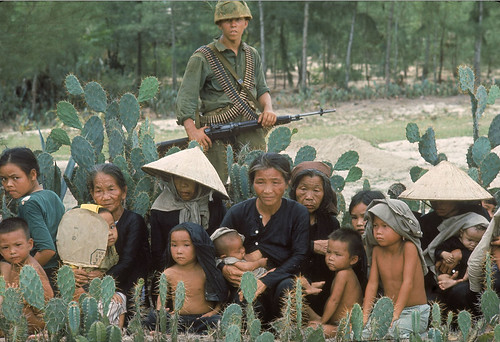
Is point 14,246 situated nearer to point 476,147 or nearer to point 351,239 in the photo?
point 351,239

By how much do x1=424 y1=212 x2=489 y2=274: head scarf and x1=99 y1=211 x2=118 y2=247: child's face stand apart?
1817mm

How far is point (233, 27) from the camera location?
5.36 meters

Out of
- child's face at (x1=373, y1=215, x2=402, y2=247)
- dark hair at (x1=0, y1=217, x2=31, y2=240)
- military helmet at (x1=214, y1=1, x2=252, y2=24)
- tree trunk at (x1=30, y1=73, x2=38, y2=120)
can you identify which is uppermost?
military helmet at (x1=214, y1=1, x2=252, y2=24)

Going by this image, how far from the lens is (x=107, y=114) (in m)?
5.75

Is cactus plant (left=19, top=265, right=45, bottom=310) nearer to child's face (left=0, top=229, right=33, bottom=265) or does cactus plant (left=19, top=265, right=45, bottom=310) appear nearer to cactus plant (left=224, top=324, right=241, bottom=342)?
child's face (left=0, top=229, right=33, bottom=265)

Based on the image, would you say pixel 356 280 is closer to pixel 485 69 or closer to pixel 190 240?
pixel 190 240

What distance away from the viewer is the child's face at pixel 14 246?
372 centimetres

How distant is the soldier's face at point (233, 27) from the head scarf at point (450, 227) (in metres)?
2.15

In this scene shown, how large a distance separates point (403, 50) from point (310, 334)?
29360 millimetres

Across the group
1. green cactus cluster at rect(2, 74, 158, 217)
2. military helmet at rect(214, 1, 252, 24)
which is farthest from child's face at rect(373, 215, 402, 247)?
military helmet at rect(214, 1, 252, 24)

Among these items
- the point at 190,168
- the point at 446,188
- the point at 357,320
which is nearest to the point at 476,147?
the point at 446,188

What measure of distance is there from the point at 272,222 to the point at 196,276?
570 mm

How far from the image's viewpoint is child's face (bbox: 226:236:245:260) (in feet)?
13.2

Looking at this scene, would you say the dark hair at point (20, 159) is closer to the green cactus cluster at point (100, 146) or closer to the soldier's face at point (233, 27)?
the green cactus cluster at point (100, 146)
